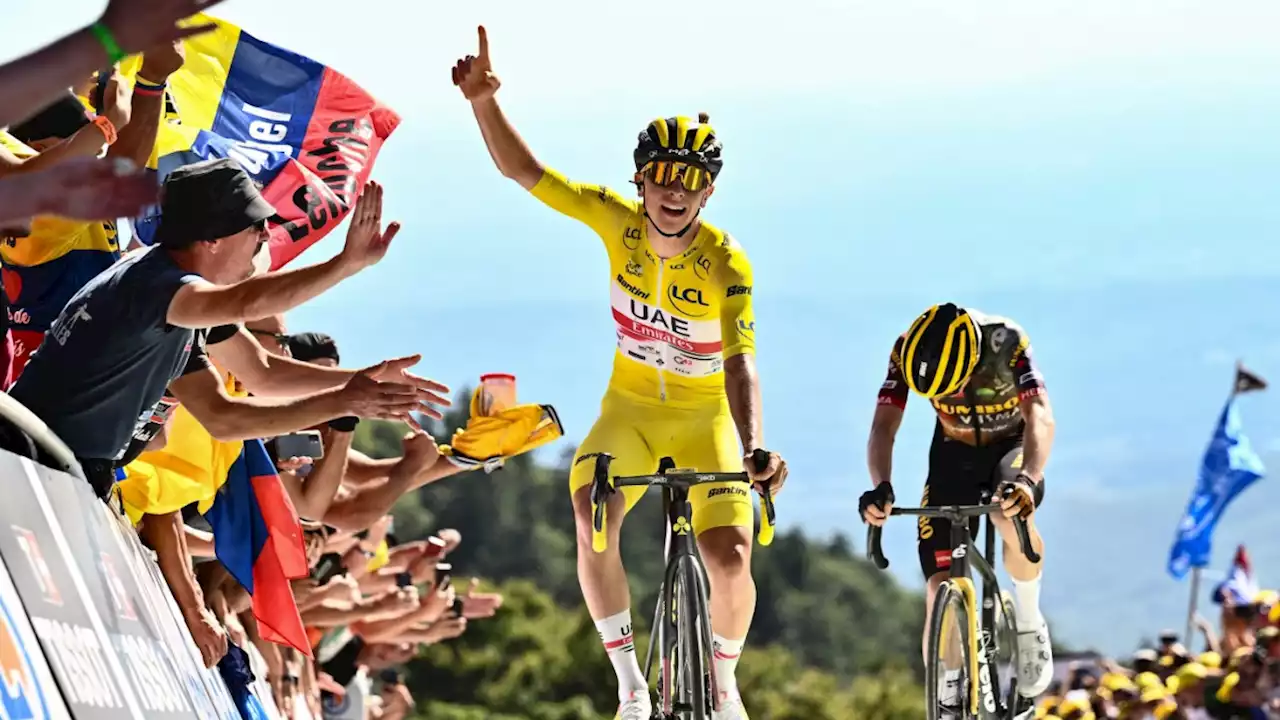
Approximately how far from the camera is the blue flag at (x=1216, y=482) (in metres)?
23.9

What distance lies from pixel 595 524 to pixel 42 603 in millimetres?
4295

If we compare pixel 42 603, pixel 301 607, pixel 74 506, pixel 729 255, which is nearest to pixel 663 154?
pixel 729 255

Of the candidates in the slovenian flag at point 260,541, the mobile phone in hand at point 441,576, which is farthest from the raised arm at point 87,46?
the mobile phone in hand at point 441,576

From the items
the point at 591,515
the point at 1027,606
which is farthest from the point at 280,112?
the point at 1027,606

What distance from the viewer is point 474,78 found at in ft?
32.2

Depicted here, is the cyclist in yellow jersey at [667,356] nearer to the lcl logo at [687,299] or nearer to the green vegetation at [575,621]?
the lcl logo at [687,299]

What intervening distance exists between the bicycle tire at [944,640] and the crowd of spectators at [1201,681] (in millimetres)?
4882

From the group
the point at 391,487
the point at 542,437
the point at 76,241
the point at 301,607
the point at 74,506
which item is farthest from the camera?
the point at 301,607

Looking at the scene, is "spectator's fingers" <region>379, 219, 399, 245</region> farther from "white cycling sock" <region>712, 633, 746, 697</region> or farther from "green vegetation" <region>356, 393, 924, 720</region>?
"green vegetation" <region>356, 393, 924, 720</region>

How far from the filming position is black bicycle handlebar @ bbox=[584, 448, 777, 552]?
848 cm

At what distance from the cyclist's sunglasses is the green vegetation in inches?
788

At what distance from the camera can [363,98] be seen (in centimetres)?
1152

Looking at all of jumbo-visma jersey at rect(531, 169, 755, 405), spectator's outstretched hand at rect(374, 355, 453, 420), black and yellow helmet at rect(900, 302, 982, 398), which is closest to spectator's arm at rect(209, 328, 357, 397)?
spectator's outstretched hand at rect(374, 355, 453, 420)

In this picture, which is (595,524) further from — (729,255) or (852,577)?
(852,577)
